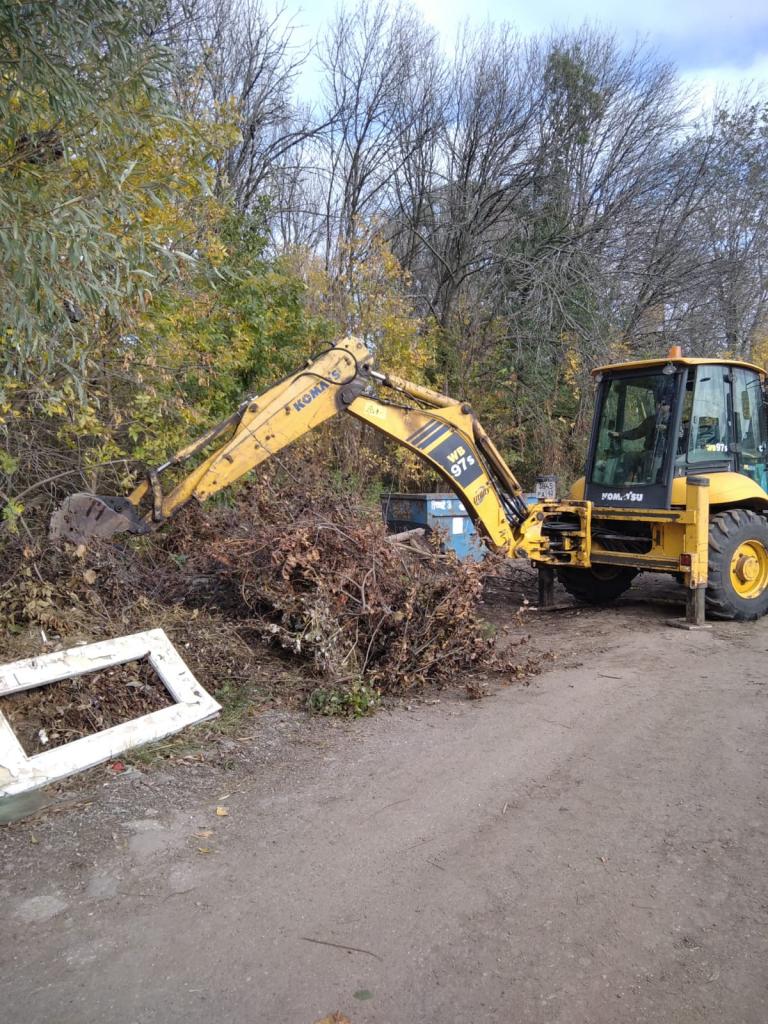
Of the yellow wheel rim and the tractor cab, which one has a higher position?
the tractor cab

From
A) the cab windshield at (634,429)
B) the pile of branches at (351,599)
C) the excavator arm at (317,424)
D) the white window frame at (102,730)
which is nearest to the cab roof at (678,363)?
the cab windshield at (634,429)

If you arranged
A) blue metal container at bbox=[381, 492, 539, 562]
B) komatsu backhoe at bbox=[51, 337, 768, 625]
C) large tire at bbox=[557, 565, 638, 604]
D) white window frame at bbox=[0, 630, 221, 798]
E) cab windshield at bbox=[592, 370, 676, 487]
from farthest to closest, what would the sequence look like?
blue metal container at bbox=[381, 492, 539, 562] < large tire at bbox=[557, 565, 638, 604] < cab windshield at bbox=[592, 370, 676, 487] < komatsu backhoe at bbox=[51, 337, 768, 625] < white window frame at bbox=[0, 630, 221, 798]

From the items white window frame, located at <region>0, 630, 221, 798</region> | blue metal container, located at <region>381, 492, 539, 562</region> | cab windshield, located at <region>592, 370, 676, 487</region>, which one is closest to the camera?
white window frame, located at <region>0, 630, 221, 798</region>

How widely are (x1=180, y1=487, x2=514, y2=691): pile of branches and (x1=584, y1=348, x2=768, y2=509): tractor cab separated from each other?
2.85 m

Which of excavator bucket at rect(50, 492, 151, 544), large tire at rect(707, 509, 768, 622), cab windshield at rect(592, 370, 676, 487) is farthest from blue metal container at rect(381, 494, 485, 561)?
excavator bucket at rect(50, 492, 151, 544)

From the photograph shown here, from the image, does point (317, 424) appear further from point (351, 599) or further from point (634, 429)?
point (634, 429)

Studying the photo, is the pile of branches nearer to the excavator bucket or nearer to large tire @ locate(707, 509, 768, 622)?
the excavator bucket

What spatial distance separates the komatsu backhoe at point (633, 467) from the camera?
25.5ft

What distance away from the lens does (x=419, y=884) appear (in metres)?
3.58

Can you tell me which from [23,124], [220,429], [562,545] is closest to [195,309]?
[220,429]

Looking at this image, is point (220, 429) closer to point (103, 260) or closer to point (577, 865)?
point (103, 260)

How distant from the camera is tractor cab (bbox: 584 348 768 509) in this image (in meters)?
8.76

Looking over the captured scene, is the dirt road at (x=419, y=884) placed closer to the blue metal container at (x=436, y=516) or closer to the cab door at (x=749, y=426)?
the cab door at (x=749, y=426)

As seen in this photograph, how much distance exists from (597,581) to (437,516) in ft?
7.92
